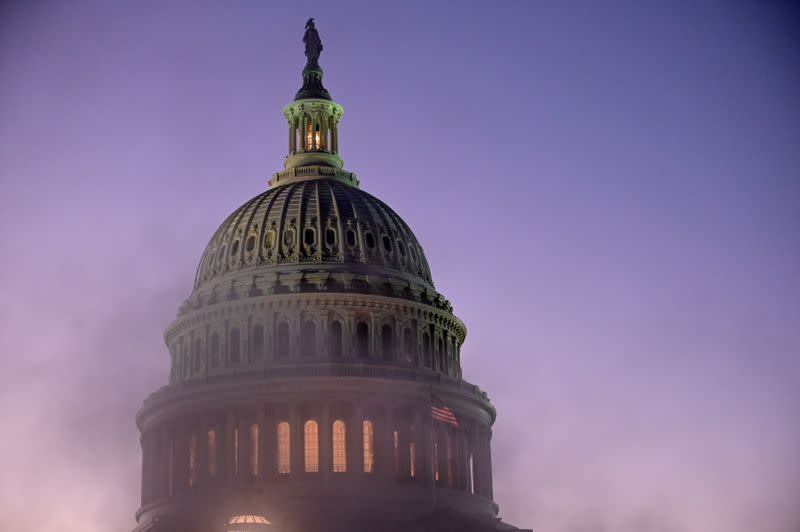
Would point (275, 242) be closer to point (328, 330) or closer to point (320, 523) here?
point (328, 330)

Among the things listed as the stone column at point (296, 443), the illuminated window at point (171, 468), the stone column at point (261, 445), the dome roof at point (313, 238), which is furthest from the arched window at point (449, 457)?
the illuminated window at point (171, 468)

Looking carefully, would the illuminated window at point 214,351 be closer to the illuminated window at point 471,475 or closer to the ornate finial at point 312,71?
the illuminated window at point 471,475

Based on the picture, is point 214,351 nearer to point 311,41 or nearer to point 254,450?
point 254,450

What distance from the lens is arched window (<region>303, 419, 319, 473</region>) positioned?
113m

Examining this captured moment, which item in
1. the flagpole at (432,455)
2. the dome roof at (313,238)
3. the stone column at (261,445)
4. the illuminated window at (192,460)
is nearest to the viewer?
the stone column at (261,445)

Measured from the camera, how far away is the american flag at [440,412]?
377ft

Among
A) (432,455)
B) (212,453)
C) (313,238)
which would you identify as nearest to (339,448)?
(432,455)

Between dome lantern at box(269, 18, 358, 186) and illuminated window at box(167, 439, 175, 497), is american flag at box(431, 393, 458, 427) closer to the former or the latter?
illuminated window at box(167, 439, 175, 497)

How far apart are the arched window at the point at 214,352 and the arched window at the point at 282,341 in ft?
15.5

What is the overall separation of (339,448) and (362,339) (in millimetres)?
9628

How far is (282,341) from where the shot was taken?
118875 millimetres

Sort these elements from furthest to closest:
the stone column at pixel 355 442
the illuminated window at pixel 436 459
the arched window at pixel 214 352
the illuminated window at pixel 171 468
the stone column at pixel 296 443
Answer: the arched window at pixel 214 352 < the illuminated window at pixel 171 468 < the illuminated window at pixel 436 459 < the stone column at pixel 355 442 < the stone column at pixel 296 443

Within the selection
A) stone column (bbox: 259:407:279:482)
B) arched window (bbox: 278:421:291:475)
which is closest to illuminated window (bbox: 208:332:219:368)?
stone column (bbox: 259:407:279:482)

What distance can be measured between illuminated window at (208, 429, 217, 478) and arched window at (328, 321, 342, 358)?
33.1 ft
